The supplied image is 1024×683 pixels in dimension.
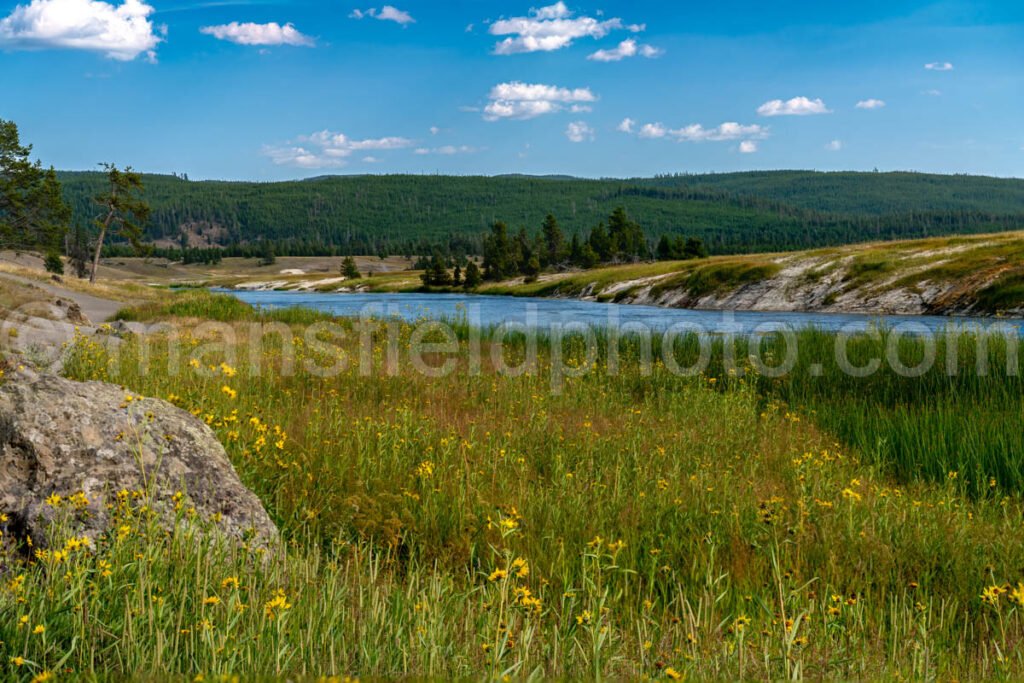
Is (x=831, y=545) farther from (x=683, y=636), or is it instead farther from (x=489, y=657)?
(x=489, y=657)

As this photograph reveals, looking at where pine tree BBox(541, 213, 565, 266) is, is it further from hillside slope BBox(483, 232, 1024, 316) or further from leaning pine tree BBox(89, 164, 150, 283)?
leaning pine tree BBox(89, 164, 150, 283)

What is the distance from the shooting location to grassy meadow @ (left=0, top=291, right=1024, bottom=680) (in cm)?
316

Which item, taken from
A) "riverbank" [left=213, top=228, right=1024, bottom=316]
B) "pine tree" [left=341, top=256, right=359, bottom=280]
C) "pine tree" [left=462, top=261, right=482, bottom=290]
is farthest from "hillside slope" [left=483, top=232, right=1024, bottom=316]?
"pine tree" [left=341, top=256, right=359, bottom=280]

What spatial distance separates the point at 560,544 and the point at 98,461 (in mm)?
2856

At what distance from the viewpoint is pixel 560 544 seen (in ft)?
16.4

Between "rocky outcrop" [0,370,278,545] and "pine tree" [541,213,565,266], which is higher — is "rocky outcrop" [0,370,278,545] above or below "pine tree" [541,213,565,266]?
below

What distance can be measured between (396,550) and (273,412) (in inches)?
142

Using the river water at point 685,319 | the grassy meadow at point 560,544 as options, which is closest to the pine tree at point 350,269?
the river water at point 685,319

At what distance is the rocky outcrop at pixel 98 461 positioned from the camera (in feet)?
14.4

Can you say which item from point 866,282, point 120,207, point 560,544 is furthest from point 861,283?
point 120,207

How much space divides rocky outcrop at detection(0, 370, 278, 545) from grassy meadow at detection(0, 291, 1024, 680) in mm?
186

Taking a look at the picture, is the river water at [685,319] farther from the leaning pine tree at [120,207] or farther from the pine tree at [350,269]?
the pine tree at [350,269]

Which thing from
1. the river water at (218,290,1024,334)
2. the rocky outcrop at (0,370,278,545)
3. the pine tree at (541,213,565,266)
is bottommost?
the river water at (218,290,1024,334)

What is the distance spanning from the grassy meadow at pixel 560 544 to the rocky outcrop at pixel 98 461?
19 centimetres
